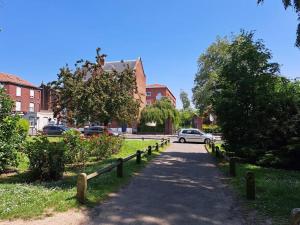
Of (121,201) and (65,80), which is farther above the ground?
(65,80)

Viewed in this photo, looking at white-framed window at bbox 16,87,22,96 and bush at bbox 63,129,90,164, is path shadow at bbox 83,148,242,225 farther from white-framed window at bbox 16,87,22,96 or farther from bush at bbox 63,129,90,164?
white-framed window at bbox 16,87,22,96

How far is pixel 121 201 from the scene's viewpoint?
8.32 meters

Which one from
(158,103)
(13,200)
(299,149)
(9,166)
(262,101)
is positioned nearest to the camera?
(13,200)

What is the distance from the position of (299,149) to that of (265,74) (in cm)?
494

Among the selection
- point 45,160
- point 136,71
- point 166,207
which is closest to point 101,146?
point 45,160

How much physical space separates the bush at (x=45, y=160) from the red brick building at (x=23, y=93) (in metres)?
49.9

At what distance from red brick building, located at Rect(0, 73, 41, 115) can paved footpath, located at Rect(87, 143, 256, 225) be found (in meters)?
52.1

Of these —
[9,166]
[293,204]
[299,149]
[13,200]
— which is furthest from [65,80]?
[293,204]

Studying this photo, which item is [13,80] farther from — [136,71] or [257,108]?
[257,108]

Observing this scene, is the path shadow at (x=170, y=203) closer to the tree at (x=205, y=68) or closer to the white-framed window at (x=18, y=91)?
the tree at (x=205, y=68)

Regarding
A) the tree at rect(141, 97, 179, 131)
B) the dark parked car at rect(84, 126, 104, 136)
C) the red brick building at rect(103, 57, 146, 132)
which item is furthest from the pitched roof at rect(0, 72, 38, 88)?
the dark parked car at rect(84, 126, 104, 136)

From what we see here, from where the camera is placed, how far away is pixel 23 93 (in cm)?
6212

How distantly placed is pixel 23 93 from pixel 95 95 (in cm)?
4286

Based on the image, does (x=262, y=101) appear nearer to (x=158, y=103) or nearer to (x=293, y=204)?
(x=293, y=204)
